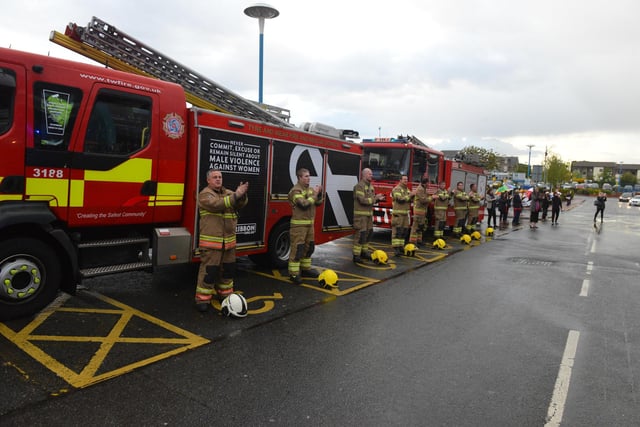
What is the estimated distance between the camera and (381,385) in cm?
352

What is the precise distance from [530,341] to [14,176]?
5.48 meters

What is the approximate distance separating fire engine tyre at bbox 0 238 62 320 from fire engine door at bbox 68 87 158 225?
18.1 inches

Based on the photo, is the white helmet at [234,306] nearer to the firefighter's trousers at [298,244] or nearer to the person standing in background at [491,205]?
the firefighter's trousers at [298,244]

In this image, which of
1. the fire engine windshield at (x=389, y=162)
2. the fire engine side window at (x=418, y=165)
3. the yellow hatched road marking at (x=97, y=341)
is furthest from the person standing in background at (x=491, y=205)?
the yellow hatched road marking at (x=97, y=341)

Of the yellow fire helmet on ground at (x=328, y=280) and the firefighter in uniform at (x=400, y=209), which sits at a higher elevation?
the firefighter in uniform at (x=400, y=209)

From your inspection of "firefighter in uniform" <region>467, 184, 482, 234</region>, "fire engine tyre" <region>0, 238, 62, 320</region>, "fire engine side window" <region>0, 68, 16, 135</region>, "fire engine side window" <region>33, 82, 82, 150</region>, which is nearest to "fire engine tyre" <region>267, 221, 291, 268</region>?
"fire engine tyre" <region>0, 238, 62, 320</region>

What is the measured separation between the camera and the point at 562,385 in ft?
11.9

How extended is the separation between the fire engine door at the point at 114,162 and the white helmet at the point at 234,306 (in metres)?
1.44

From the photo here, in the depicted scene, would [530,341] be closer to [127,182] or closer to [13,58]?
[127,182]

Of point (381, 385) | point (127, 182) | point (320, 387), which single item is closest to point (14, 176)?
point (127, 182)

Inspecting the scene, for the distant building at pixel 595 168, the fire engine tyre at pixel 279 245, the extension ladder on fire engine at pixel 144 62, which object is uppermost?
the distant building at pixel 595 168

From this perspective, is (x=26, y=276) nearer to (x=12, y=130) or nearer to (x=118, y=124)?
(x=12, y=130)

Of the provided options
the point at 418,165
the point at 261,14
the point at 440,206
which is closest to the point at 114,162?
the point at 261,14

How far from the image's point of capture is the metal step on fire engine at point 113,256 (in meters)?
4.90
